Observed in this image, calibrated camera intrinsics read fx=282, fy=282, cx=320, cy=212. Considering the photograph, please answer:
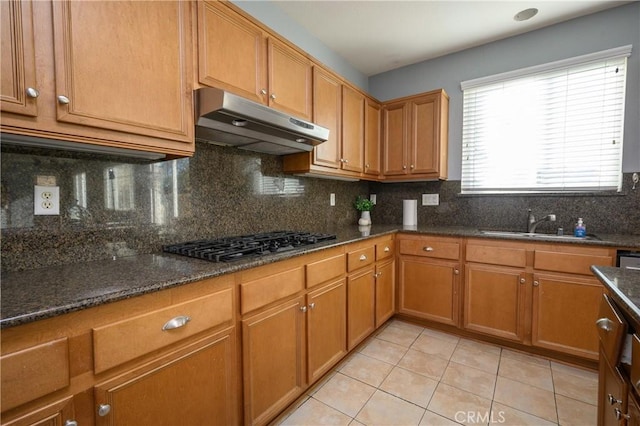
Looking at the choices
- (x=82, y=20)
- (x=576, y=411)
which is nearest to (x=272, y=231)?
(x=82, y=20)

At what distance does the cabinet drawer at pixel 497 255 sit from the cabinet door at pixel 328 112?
1324 mm

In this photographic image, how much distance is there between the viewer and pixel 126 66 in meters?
A: 1.13

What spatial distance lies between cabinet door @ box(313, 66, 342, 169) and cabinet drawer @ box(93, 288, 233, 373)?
1.37m

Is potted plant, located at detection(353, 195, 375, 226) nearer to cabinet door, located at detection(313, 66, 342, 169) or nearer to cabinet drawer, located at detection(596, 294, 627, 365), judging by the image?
cabinet door, located at detection(313, 66, 342, 169)

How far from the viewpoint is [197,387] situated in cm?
109

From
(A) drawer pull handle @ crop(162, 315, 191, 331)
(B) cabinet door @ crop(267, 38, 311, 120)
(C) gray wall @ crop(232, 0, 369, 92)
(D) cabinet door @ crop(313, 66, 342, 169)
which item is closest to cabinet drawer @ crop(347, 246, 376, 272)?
(D) cabinet door @ crop(313, 66, 342, 169)

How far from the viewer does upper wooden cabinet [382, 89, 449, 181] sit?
2.77 m

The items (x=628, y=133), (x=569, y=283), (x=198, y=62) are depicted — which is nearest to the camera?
(x=198, y=62)

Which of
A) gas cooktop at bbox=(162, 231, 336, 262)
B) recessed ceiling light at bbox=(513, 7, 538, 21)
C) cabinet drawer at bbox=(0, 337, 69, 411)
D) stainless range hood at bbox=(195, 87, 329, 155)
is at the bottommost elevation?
cabinet drawer at bbox=(0, 337, 69, 411)

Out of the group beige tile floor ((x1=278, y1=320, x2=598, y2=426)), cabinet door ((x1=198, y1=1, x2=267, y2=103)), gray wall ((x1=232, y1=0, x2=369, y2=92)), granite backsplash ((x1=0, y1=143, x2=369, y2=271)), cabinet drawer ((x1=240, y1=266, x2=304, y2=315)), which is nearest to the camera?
granite backsplash ((x1=0, y1=143, x2=369, y2=271))

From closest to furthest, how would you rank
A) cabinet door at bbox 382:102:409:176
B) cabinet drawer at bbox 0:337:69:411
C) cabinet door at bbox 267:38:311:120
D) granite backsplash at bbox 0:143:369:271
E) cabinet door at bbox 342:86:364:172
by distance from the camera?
cabinet drawer at bbox 0:337:69:411 → granite backsplash at bbox 0:143:369:271 → cabinet door at bbox 267:38:311:120 → cabinet door at bbox 342:86:364:172 → cabinet door at bbox 382:102:409:176

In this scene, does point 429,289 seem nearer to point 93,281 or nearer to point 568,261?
point 568,261

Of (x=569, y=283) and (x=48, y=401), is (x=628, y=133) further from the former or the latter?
(x=48, y=401)

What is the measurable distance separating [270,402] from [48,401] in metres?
0.92
